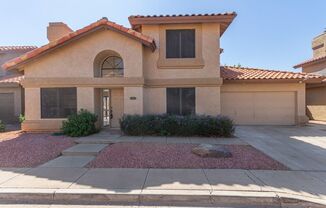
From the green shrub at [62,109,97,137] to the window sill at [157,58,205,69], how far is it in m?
4.96

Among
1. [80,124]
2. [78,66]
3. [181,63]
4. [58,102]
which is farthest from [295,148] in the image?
[58,102]

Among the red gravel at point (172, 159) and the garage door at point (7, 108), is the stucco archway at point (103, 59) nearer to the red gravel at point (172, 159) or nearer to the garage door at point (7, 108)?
the red gravel at point (172, 159)

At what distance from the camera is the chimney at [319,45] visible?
74.9ft

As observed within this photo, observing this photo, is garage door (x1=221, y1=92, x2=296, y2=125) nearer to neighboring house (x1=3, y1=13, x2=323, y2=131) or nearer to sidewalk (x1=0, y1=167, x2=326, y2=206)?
neighboring house (x1=3, y1=13, x2=323, y2=131)

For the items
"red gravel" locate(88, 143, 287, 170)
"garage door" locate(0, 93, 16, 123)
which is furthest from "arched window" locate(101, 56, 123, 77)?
"garage door" locate(0, 93, 16, 123)

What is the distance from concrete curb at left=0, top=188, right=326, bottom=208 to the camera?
4.38m

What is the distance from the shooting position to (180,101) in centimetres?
1316

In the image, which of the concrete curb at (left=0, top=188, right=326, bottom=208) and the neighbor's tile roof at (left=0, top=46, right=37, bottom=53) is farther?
the neighbor's tile roof at (left=0, top=46, right=37, bottom=53)

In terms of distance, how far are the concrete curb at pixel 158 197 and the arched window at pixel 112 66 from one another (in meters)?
9.09

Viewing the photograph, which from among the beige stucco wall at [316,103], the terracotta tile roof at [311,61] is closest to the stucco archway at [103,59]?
the beige stucco wall at [316,103]

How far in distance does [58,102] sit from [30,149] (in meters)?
4.29

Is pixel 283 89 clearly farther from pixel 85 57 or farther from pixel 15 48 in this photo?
pixel 15 48

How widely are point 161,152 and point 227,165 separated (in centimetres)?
237

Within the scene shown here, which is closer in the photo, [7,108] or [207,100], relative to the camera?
[207,100]
